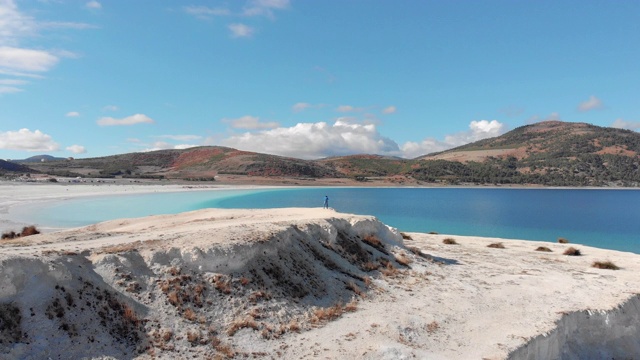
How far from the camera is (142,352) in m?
10.6

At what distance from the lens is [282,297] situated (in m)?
14.5

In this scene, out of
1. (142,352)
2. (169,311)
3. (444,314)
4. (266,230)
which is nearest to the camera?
(142,352)

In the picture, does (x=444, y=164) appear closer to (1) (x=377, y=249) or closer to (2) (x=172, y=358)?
(1) (x=377, y=249)

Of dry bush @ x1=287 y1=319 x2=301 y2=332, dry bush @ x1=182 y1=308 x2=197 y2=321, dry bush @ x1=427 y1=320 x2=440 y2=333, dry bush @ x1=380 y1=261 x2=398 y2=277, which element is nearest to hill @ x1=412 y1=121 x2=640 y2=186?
dry bush @ x1=380 y1=261 x2=398 y2=277

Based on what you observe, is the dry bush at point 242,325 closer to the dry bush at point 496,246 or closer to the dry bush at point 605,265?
the dry bush at point 605,265

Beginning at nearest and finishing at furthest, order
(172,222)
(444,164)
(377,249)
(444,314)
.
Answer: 1. (444,314)
2. (377,249)
3. (172,222)
4. (444,164)

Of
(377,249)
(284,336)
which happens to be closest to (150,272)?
(284,336)

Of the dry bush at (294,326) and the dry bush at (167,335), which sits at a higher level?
the dry bush at (167,335)

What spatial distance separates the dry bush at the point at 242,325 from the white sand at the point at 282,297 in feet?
0.31

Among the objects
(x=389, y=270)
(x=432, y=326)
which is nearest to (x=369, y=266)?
(x=389, y=270)

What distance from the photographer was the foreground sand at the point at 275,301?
10.7m

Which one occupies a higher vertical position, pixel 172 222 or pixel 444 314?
pixel 172 222

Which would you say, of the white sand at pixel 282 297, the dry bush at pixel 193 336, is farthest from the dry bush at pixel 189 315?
the dry bush at pixel 193 336

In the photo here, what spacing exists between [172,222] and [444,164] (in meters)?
186
